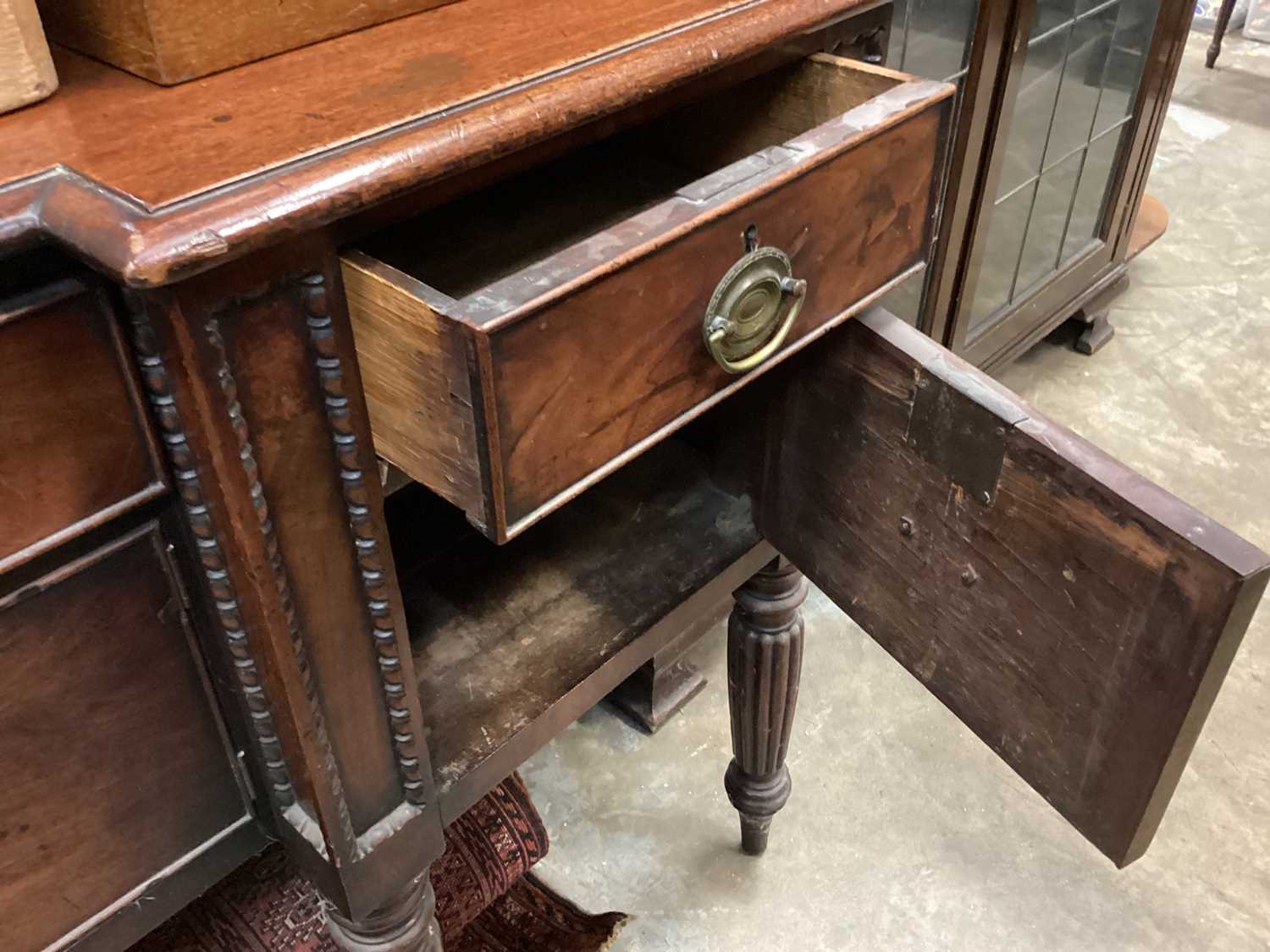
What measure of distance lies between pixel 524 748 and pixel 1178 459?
1.25m

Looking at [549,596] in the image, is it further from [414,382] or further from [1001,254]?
[1001,254]

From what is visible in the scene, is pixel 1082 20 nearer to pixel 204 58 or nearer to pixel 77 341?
pixel 204 58

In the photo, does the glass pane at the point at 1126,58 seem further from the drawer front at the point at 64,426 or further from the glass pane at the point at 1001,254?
the drawer front at the point at 64,426

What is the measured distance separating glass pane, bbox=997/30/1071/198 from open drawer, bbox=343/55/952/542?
72 centimetres

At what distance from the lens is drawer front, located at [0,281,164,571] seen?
1.24 ft

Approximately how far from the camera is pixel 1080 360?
5.93 feet

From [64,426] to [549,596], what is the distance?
15.0 inches

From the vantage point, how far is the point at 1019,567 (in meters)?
0.58

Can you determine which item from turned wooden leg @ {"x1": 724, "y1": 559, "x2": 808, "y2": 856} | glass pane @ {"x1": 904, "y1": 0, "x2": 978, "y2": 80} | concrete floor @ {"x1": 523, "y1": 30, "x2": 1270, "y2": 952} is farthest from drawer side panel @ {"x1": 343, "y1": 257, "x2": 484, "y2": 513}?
glass pane @ {"x1": 904, "y1": 0, "x2": 978, "y2": 80}

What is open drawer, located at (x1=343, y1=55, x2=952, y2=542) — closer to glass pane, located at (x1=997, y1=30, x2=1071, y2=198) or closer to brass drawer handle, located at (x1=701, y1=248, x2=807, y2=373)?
brass drawer handle, located at (x1=701, y1=248, x2=807, y2=373)

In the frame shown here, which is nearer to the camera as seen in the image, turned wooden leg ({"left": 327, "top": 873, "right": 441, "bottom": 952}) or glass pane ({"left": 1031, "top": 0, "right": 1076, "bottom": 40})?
turned wooden leg ({"left": 327, "top": 873, "right": 441, "bottom": 952})

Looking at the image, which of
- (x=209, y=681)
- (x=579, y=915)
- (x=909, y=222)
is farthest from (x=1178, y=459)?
(x=209, y=681)

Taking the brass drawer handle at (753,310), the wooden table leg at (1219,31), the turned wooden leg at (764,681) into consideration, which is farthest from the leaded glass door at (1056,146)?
the wooden table leg at (1219,31)

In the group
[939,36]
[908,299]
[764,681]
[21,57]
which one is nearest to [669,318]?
[21,57]
